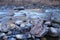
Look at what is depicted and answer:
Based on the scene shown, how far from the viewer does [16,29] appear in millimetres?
1771

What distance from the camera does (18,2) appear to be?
3289mm

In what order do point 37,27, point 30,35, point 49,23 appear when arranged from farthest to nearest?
point 49,23
point 37,27
point 30,35

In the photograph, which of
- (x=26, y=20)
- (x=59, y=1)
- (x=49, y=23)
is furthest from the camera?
(x=59, y=1)

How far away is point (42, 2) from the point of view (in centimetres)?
326

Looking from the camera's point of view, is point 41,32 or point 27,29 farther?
point 27,29

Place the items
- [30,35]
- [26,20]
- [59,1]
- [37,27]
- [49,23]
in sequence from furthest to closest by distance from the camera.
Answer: [59,1]
[26,20]
[49,23]
[37,27]
[30,35]

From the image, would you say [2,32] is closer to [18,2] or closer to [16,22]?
[16,22]

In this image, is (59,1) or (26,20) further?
(59,1)

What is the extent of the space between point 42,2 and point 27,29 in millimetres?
1616

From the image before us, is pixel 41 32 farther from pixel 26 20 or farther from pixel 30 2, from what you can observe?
pixel 30 2

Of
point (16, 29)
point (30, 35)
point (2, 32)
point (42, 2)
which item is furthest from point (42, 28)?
point (42, 2)

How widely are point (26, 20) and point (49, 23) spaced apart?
0.36 m

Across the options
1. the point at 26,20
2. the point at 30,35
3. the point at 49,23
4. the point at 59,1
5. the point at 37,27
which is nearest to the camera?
the point at 30,35

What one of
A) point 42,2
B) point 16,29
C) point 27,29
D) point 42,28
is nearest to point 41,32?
point 42,28
